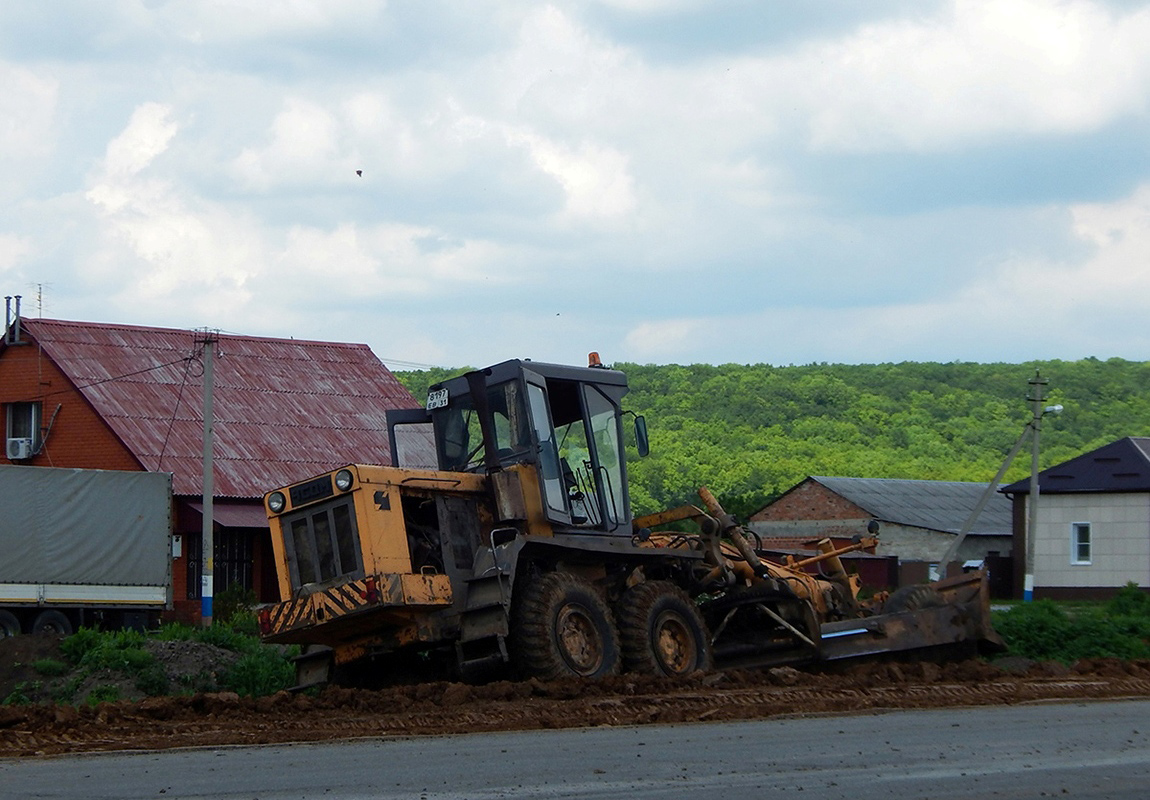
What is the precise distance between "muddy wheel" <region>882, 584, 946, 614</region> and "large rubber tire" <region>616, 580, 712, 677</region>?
258 cm

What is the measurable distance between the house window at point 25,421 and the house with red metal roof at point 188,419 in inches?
1.4

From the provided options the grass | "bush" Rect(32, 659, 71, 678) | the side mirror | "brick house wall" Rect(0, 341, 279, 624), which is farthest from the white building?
"bush" Rect(32, 659, 71, 678)

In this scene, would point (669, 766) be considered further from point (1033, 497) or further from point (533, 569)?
point (1033, 497)

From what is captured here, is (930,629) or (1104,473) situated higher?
(1104,473)

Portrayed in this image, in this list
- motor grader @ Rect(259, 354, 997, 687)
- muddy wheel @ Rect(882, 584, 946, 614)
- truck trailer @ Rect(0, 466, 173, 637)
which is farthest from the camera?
truck trailer @ Rect(0, 466, 173, 637)

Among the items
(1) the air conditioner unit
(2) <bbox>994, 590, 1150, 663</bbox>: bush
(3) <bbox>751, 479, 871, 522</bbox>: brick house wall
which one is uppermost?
(1) the air conditioner unit

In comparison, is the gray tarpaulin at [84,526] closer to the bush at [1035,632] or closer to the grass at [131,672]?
the grass at [131,672]

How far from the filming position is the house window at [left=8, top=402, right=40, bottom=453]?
40.7m

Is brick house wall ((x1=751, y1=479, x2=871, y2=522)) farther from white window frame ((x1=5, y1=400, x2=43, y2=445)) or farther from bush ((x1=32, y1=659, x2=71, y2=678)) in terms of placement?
bush ((x1=32, y1=659, x2=71, y2=678))

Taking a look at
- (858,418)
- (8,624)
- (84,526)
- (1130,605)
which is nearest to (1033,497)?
(1130,605)

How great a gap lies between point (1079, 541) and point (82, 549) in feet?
111

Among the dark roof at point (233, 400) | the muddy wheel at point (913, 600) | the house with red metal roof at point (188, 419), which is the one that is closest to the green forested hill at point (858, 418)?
the dark roof at point (233, 400)

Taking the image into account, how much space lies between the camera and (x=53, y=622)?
29578 millimetres

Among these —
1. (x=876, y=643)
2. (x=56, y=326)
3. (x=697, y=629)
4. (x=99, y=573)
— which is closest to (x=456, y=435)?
(x=697, y=629)
